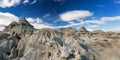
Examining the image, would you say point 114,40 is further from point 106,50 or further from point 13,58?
point 13,58

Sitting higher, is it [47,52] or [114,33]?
[114,33]

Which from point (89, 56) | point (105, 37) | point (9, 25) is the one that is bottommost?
point (89, 56)

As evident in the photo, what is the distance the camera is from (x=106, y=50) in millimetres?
51594

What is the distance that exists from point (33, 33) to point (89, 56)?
13.6 metres

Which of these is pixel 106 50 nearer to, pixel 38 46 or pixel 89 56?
pixel 89 56

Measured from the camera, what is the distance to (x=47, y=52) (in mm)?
50031

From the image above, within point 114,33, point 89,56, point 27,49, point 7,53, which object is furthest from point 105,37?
point 7,53

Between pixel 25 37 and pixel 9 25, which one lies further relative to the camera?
pixel 9 25

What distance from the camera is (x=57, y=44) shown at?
50312mm

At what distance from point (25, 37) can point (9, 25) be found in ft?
23.1

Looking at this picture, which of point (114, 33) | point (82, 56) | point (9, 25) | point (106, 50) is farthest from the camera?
point (9, 25)

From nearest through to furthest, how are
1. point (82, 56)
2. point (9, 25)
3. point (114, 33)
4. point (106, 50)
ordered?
point (82, 56) < point (106, 50) < point (114, 33) < point (9, 25)

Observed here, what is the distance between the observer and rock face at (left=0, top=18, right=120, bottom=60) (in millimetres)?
49219

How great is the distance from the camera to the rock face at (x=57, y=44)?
4922 centimetres
